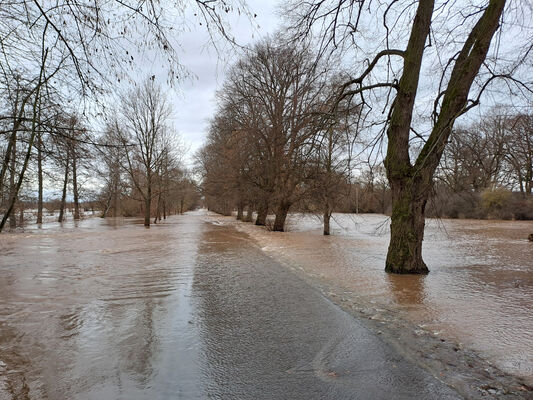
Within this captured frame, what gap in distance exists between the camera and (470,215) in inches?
1609

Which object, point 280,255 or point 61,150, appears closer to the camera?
point 61,150

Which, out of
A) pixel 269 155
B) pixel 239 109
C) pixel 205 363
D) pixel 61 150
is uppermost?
pixel 239 109

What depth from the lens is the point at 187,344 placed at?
3965mm

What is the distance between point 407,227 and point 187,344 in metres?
6.34

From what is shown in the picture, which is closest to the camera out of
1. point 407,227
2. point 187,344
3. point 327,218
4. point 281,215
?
point 187,344

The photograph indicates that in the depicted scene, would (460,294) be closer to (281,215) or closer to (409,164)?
(409,164)

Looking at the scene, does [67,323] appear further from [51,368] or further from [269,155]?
[269,155]

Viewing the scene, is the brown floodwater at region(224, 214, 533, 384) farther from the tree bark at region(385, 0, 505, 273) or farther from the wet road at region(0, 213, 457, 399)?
the wet road at region(0, 213, 457, 399)

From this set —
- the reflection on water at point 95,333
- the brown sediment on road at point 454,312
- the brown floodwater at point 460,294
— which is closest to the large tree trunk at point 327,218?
the brown floodwater at point 460,294

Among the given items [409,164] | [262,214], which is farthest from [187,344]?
[262,214]

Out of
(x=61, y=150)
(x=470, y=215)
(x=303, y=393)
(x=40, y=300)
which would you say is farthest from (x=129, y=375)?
(x=470, y=215)

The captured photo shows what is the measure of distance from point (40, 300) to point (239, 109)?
19820 millimetres

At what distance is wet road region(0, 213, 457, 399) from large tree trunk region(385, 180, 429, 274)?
296 cm

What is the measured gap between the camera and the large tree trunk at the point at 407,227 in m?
8.06
